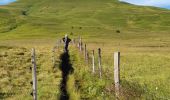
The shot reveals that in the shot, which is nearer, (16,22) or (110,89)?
(110,89)

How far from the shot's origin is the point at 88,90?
21.9 meters

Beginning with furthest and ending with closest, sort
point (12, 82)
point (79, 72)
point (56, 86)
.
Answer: point (79, 72)
point (12, 82)
point (56, 86)

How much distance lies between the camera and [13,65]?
1342 inches

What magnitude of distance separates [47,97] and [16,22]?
14910cm

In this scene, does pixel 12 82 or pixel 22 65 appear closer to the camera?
pixel 12 82

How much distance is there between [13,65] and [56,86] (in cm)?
1111

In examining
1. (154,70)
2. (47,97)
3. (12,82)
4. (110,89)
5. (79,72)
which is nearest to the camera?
(110,89)

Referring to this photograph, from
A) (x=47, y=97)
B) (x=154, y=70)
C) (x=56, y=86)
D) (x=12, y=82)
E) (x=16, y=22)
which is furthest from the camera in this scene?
(x=16, y=22)

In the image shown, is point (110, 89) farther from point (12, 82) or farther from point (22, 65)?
point (22, 65)

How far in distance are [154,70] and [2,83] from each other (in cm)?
1293

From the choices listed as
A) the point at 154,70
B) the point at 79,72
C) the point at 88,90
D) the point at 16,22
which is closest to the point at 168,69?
the point at 154,70

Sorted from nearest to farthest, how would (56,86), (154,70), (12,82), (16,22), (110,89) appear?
(110,89)
(56,86)
(12,82)
(154,70)
(16,22)

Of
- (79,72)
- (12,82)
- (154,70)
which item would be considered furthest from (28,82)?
(154,70)

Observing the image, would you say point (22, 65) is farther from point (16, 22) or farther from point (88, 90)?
point (16, 22)
